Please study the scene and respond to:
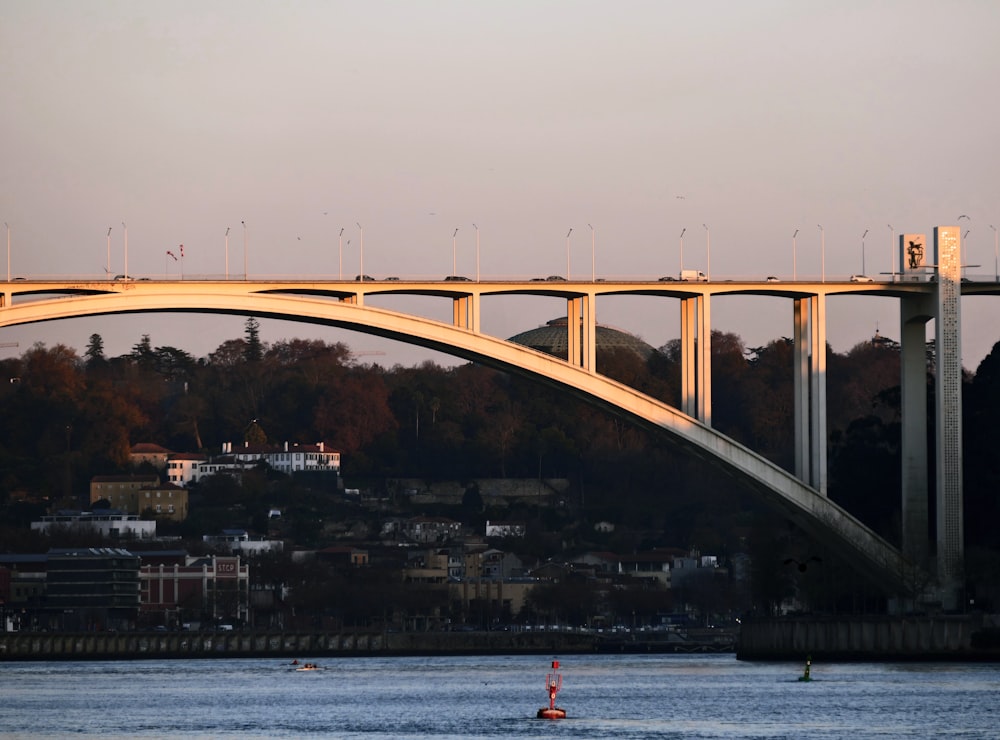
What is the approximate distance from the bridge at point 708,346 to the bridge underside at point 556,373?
36 millimetres

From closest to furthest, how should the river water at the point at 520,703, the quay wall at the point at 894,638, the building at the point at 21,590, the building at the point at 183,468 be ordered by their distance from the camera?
1. the river water at the point at 520,703
2. the quay wall at the point at 894,638
3. the building at the point at 21,590
4. the building at the point at 183,468

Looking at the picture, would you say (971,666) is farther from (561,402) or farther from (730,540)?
(561,402)

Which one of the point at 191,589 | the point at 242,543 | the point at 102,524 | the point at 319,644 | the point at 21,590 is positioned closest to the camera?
the point at 319,644

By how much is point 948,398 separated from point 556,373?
1091 centimetres

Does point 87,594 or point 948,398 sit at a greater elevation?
point 948,398

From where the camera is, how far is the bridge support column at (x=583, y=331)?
199 feet

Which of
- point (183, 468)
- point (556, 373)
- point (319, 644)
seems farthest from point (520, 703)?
point (183, 468)

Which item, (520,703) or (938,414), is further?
(938,414)

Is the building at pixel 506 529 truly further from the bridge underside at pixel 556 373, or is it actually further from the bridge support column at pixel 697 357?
the bridge support column at pixel 697 357

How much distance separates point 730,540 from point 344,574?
22921mm

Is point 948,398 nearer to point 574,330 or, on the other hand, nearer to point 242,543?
point 574,330

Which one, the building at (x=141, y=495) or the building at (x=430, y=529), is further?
the building at (x=141, y=495)

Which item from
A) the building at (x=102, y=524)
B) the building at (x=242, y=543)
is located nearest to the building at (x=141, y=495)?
the building at (x=102, y=524)

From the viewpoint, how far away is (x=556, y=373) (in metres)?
59.9
